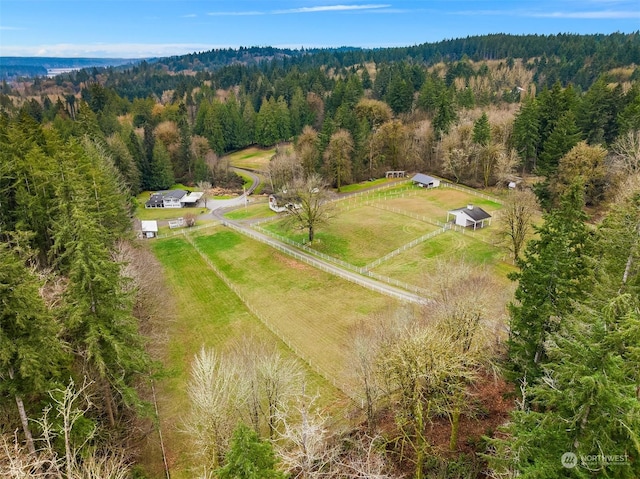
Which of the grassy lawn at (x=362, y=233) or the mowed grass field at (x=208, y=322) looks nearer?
the mowed grass field at (x=208, y=322)

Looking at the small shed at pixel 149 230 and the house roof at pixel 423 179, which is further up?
the house roof at pixel 423 179

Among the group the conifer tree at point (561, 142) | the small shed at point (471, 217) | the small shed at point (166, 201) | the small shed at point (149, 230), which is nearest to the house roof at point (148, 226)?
the small shed at point (149, 230)

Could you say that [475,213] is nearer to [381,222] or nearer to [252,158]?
[381,222]

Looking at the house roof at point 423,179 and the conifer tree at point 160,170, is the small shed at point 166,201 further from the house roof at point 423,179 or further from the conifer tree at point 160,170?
the house roof at point 423,179

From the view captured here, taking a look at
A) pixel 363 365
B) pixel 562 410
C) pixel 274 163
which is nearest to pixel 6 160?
pixel 363 365

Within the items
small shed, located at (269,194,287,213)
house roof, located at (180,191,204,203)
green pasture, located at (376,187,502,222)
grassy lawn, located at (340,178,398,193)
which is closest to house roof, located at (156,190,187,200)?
house roof, located at (180,191,204,203)

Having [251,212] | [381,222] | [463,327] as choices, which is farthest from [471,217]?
[463,327]
